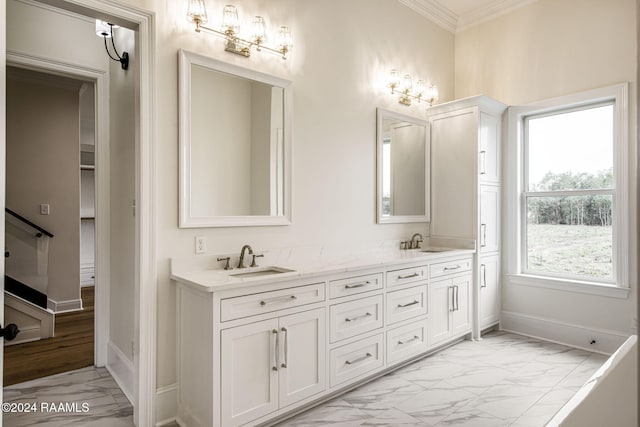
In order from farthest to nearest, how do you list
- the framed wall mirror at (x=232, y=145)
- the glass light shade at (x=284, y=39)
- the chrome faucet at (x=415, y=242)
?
the chrome faucet at (x=415, y=242), the glass light shade at (x=284, y=39), the framed wall mirror at (x=232, y=145)

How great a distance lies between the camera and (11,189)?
4297mm

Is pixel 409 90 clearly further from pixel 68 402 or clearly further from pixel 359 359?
pixel 68 402

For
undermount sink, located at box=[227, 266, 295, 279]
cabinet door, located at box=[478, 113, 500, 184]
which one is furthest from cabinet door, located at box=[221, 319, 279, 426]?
cabinet door, located at box=[478, 113, 500, 184]

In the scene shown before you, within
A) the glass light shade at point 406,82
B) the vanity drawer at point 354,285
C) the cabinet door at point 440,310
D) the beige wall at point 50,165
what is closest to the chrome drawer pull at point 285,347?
the vanity drawer at point 354,285

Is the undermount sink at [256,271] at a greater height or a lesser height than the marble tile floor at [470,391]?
greater

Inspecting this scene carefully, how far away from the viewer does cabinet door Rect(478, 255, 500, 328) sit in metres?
3.79

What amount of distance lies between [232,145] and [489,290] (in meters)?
2.96

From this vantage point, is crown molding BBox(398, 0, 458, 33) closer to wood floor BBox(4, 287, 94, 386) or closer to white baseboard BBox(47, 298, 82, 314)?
wood floor BBox(4, 287, 94, 386)

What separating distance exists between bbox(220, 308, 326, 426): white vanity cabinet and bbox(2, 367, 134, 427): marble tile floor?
80cm

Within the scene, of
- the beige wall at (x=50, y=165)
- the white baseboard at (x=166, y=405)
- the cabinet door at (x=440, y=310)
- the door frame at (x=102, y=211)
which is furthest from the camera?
the beige wall at (x=50, y=165)

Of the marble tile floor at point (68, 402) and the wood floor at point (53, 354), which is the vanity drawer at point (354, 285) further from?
the wood floor at point (53, 354)

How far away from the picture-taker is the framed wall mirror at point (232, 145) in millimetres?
2381

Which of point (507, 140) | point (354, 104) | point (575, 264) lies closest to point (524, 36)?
point (507, 140)

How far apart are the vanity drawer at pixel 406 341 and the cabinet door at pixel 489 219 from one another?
1179 mm
